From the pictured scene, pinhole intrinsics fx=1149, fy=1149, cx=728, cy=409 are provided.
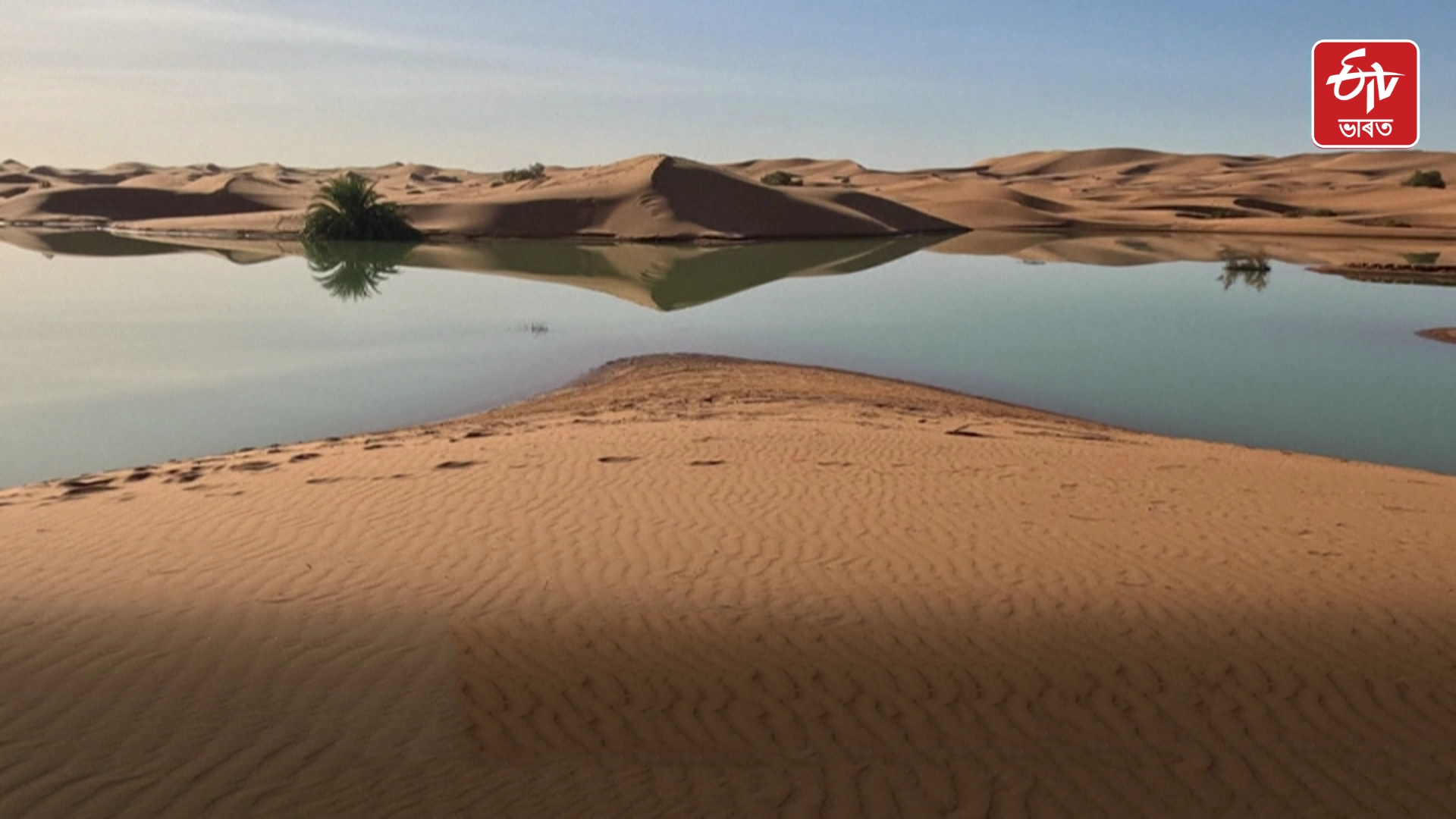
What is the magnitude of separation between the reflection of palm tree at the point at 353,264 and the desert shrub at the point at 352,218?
801mm

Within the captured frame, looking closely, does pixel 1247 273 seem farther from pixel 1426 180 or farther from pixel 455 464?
pixel 1426 180

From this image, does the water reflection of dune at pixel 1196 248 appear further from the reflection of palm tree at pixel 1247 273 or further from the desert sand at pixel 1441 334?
the desert sand at pixel 1441 334

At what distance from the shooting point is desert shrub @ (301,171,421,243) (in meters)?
43.1

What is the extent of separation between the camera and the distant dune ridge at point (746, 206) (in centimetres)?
4750

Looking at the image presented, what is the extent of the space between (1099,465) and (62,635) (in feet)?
23.3

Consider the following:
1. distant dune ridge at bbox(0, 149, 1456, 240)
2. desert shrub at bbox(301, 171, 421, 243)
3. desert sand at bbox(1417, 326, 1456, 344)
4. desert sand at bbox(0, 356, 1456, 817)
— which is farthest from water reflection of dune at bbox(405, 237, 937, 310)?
desert sand at bbox(0, 356, 1456, 817)

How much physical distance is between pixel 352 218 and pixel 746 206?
639 inches

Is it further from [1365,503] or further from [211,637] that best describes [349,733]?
[1365,503]

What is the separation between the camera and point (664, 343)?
18.2 m

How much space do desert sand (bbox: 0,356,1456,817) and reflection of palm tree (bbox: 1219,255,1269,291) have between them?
2054 cm

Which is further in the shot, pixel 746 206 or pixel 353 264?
pixel 746 206

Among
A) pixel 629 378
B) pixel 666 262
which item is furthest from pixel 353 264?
pixel 629 378

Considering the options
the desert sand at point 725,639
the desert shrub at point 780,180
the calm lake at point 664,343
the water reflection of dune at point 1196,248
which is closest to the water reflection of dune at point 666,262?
the calm lake at point 664,343

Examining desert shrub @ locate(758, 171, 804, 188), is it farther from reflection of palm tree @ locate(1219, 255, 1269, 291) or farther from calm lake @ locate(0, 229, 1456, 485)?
reflection of palm tree @ locate(1219, 255, 1269, 291)
